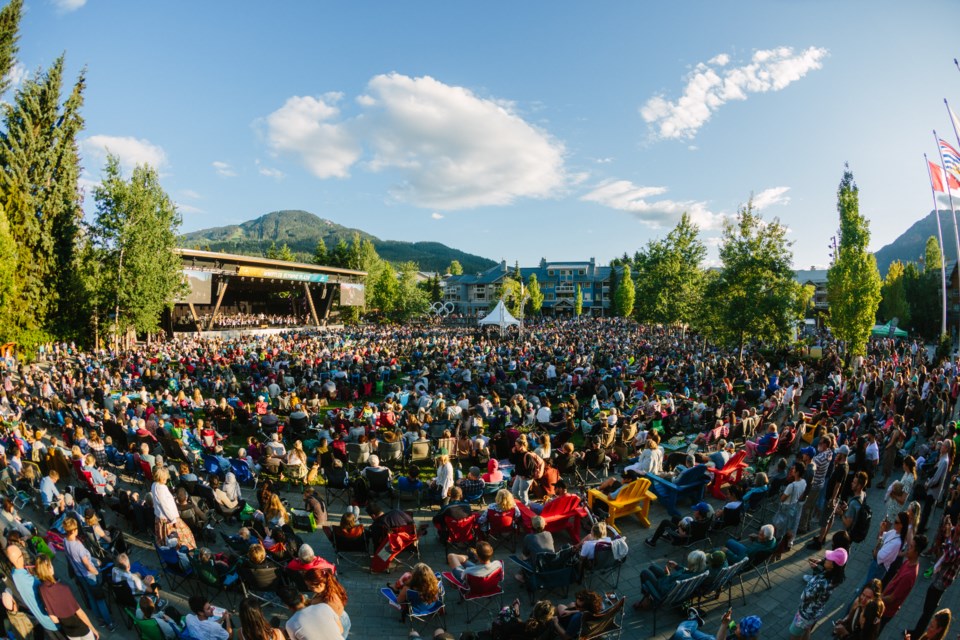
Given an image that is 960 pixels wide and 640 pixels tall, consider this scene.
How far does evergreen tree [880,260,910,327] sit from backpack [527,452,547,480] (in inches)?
1883

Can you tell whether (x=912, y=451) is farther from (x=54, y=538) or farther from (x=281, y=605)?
(x=54, y=538)

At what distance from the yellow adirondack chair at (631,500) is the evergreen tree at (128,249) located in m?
26.6

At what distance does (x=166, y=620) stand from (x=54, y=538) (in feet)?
10.2

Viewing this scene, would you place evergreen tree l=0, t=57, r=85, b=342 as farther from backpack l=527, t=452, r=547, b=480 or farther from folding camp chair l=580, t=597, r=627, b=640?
folding camp chair l=580, t=597, r=627, b=640

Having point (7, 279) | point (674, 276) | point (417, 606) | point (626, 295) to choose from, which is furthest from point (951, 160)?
point (626, 295)

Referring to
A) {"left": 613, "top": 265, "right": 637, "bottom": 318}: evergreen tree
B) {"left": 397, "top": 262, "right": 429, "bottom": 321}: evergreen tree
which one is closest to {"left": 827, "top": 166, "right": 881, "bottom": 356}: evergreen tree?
{"left": 613, "top": 265, "right": 637, "bottom": 318}: evergreen tree

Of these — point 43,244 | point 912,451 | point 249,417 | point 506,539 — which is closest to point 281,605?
point 506,539

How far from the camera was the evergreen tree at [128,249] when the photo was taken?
23438 millimetres

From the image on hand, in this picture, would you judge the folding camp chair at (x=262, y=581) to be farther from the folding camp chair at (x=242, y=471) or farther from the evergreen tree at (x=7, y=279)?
the evergreen tree at (x=7, y=279)

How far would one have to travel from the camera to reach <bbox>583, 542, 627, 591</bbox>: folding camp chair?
5246 millimetres

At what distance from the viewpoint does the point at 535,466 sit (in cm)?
731

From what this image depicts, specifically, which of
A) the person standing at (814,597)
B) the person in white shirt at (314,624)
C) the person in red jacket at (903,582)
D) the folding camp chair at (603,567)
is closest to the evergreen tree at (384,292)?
the folding camp chair at (603,567)

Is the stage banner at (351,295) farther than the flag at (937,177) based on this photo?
Yes

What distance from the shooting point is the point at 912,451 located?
899cm
